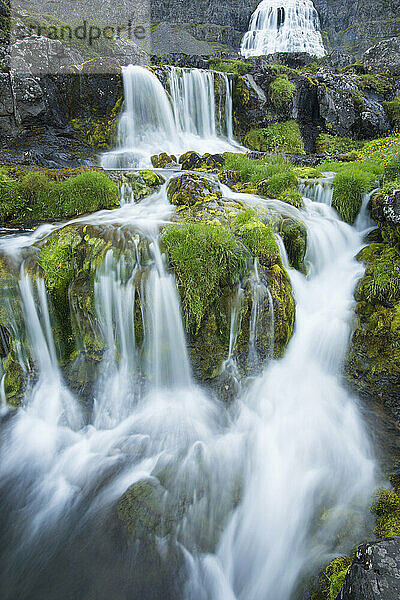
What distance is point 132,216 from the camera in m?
6.68

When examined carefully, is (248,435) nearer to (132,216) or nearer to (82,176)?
(132,216)

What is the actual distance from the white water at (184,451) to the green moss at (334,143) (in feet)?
38.4

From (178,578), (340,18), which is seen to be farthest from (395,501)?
(340,18)

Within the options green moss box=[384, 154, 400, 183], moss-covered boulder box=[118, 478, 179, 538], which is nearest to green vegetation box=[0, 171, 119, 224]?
moss-covered boulder box=[118, 478, 179, 538]

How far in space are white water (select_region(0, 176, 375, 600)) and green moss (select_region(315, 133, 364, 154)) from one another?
11702mm

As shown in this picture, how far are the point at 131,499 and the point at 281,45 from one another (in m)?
42.1

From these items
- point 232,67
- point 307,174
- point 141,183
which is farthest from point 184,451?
point 232,67

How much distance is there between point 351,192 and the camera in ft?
24.0

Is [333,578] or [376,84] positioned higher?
[376,84]

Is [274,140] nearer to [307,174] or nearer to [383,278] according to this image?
[307,174]

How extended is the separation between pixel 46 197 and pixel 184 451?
5.99 meters

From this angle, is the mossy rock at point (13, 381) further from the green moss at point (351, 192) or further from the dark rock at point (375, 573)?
the green moss at point (351, 192)

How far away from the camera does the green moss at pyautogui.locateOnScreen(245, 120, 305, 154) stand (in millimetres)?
15102

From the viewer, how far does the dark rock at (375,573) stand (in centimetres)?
181
